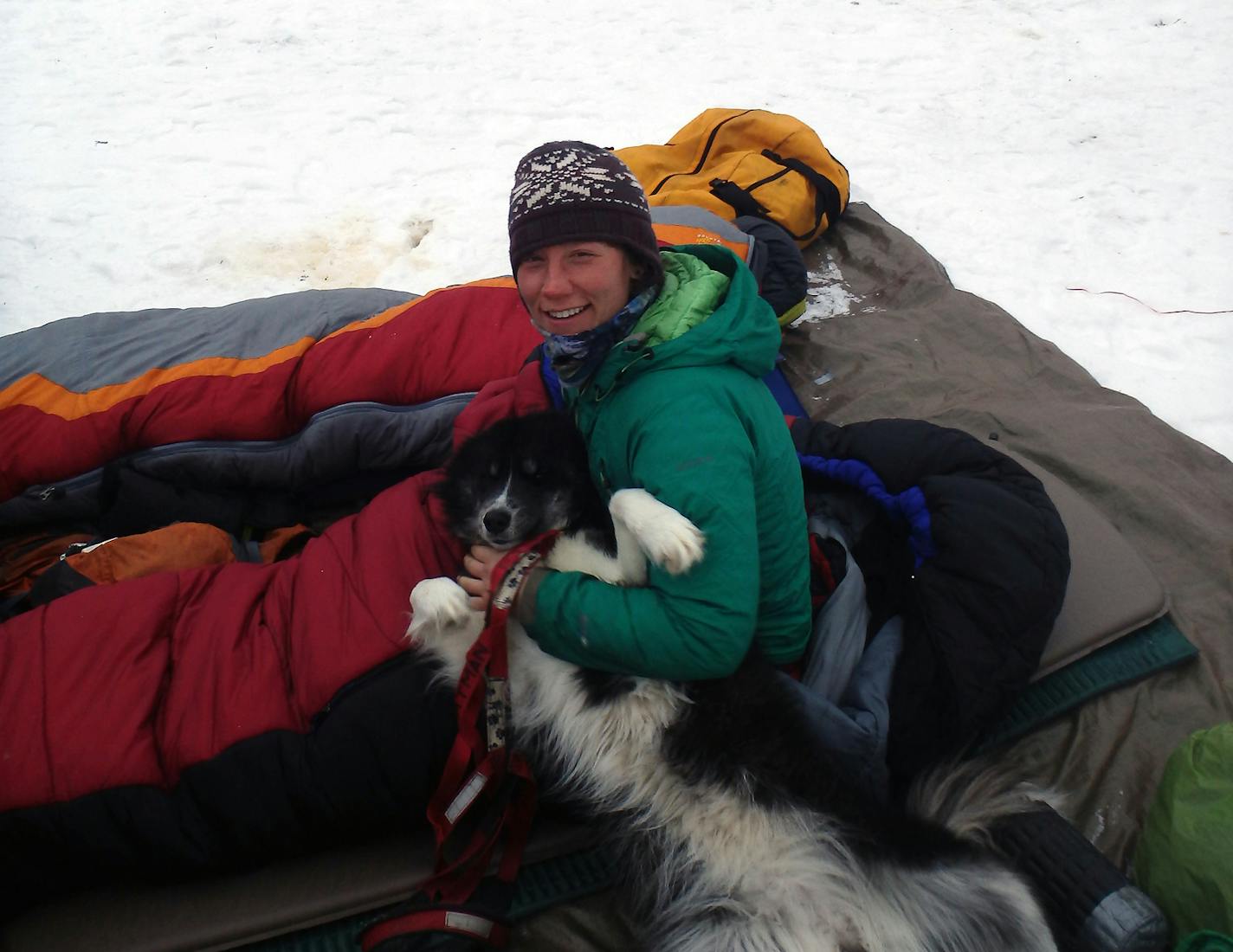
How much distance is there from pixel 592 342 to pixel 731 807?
4.02 feet

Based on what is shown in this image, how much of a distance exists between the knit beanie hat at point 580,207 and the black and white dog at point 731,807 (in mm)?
679

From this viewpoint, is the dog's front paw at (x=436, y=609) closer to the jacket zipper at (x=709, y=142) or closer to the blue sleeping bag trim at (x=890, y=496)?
the blue sleeping bag trim at (x=890, y=496)

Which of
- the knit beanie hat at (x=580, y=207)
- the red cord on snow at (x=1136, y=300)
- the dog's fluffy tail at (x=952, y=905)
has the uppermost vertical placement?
the knit beanie hat at (x=580, y=207)

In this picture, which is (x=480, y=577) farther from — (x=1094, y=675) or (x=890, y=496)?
(x=1094, y=675)

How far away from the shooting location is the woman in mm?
1875

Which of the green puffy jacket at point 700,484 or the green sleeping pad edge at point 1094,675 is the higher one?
the green puffy jacket at point 700,484

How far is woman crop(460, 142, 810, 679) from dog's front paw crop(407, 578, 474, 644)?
0.05 m

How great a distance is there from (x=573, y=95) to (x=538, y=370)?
554cm

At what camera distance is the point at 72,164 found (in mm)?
6578

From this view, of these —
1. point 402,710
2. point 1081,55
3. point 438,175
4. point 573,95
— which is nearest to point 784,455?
point 402,710

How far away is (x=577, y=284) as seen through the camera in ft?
7.01

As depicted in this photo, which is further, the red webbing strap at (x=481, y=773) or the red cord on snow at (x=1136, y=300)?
the red cord on snow at (x=1136, y=300)

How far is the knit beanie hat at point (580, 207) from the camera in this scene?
2.12 meters

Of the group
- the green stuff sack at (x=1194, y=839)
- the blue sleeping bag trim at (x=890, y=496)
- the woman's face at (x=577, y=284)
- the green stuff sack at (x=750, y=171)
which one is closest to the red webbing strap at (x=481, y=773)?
the woman's face at (x=577, y=284)
